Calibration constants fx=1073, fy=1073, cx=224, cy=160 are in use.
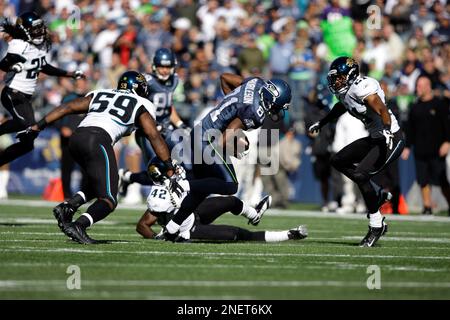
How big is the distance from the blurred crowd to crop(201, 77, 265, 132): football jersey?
7.43 meters

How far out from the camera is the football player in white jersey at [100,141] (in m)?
9.95

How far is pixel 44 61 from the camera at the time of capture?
1315 centimetres

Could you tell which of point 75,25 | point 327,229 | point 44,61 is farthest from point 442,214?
point 75,25

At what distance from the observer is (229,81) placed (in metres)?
11.8

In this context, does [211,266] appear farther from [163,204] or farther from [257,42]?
[257,42]

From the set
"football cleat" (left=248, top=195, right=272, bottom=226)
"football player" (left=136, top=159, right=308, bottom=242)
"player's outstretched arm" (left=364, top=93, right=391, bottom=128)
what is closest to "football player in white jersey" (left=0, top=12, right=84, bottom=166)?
"football player" (left=136, top=159, right=308, bottom=242)

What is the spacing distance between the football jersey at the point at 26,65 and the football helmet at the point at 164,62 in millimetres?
1460

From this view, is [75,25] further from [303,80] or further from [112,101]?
[112,101]

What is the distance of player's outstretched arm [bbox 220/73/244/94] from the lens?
462 inches

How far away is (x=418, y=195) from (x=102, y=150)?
31.9 feet

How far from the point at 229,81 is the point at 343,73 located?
1531 millimetres

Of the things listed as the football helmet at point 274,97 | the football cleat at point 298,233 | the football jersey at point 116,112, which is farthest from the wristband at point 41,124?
the football cleat at point 298,233

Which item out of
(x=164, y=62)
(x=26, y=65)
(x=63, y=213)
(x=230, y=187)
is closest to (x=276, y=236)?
(x=230, y=187)

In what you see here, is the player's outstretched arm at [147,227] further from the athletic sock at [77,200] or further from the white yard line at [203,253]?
the white yard line at [203,253]
